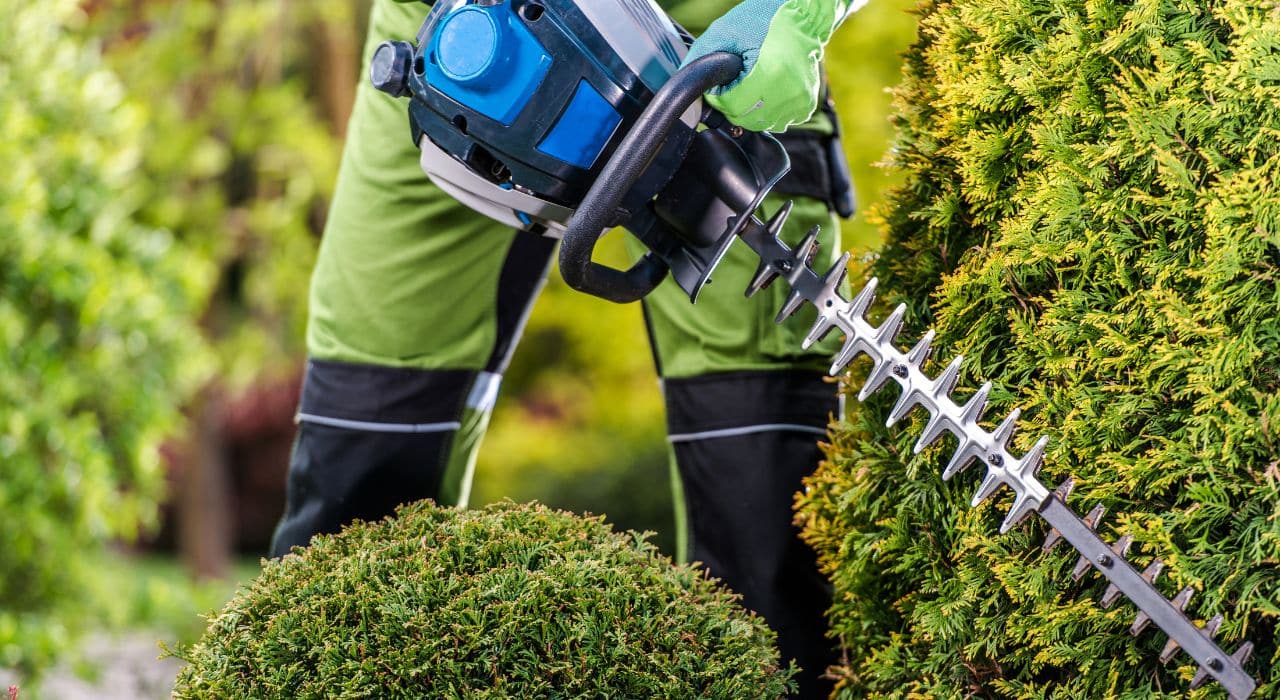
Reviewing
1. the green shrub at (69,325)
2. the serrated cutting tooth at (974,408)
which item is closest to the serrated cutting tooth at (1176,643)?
the serrated cutting tooth at (974,408)

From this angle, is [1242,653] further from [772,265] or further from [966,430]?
[772,265]

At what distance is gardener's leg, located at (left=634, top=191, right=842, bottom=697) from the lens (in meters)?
2.17

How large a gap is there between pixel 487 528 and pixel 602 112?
623mm

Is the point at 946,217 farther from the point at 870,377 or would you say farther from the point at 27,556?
the point at 27,556

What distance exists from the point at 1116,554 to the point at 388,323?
1391 millimetres

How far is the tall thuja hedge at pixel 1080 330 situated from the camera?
4.90 ft

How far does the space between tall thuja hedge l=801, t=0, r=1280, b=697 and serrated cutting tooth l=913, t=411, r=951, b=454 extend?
0.29 feet

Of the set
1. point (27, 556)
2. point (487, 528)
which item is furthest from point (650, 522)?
point (487, 528)

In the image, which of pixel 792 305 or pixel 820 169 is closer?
pixel 792 305

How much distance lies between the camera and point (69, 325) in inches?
147

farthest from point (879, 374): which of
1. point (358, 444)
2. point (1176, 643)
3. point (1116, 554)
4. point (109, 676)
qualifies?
point (109, 676)

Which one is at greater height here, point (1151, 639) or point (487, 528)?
point (1151, 639)

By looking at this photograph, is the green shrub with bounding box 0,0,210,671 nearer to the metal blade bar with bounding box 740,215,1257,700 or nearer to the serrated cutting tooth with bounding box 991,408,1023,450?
the metal blade bar with bounding box 740,215,1257,700

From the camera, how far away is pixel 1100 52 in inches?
64.2
